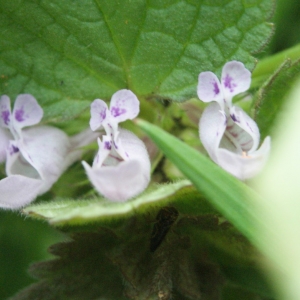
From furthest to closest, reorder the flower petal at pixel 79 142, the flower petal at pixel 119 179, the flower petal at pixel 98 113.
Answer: the flower petal at pixel 79 142 < the flower petal at pixel 98 113 < the flower petal at pixel 119 179

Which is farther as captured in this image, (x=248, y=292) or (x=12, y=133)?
(x=248, y=292)

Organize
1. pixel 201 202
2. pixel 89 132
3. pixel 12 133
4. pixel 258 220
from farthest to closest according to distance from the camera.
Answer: pixel 89 132 < pixel 12 133 < pixel 201 202 < pixel 258 220

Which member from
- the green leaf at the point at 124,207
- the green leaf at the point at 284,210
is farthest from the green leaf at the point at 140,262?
the green leaf at the point at 284,210

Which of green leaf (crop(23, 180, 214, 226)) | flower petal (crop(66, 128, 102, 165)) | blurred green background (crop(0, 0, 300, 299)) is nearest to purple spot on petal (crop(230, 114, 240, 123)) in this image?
A: green leaf (crop(23, 180, 214, 226))

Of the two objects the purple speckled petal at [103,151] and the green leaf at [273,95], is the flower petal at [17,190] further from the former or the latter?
the green leaf at [273,95]

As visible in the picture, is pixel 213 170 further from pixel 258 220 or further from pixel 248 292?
pixel 248 292

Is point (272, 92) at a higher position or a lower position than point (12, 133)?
higher

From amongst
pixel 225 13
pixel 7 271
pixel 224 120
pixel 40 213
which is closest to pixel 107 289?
pixel 40 213
